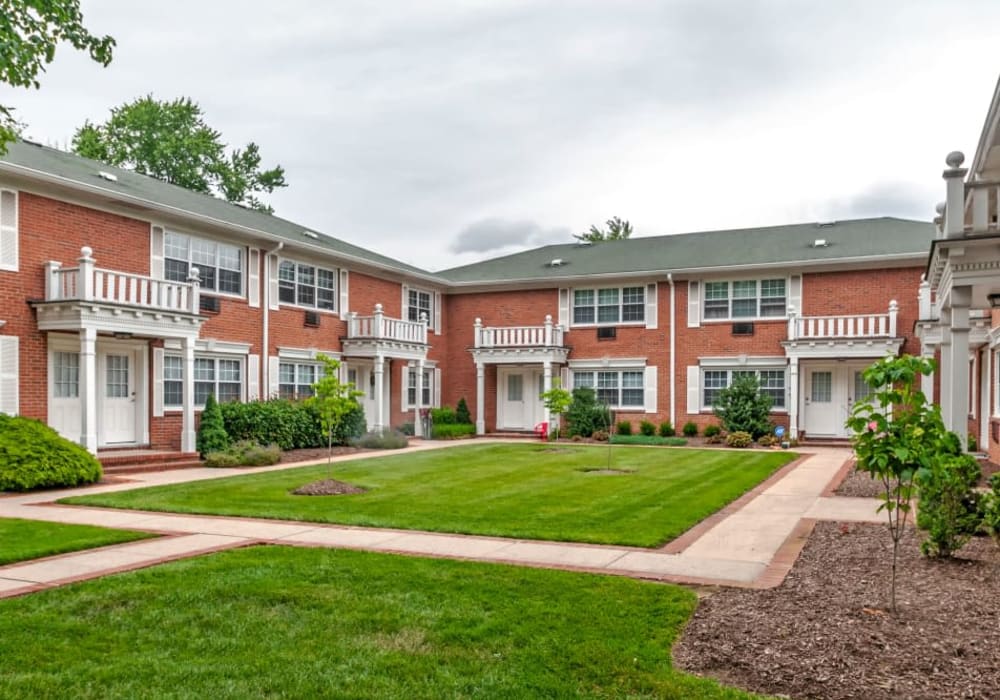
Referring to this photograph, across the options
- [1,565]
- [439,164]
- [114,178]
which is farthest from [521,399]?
[1,565]

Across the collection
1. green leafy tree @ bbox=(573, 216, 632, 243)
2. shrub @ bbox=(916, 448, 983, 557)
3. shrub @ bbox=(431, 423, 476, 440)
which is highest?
green leafy tree @ bbox=(573, 216, 632, 243)

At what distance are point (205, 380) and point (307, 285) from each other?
4.61m

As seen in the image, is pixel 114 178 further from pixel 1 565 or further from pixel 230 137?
pixel 230 137

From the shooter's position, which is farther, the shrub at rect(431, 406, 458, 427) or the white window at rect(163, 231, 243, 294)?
the shrub at rect(431, 406, 458, 427)

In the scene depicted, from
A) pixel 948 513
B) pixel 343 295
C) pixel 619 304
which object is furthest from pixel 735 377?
pixel 948 513

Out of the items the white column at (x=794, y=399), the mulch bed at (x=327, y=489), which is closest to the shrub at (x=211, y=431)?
the mulch bed at (x=327, y=489)

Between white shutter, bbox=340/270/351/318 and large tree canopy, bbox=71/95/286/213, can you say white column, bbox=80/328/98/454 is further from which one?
large tree canopy, bbox=71/95/286/213

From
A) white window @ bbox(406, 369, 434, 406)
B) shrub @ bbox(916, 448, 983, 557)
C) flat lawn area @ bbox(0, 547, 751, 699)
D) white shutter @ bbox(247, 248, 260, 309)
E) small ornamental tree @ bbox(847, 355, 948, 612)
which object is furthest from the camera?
white window @ bbox(406, 369, 434, 406)

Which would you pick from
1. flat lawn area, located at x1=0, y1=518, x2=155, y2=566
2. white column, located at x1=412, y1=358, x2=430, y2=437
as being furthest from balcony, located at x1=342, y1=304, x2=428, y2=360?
flat lawn area, located at x1=0, y1=518, x2=155, y2=566

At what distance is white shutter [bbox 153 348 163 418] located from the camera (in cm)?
1816

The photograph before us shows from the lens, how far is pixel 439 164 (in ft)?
84.4

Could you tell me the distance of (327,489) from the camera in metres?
12.5

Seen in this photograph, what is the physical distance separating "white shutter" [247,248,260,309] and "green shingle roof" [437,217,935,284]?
9756 millimetres

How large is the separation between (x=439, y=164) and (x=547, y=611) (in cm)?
2176
